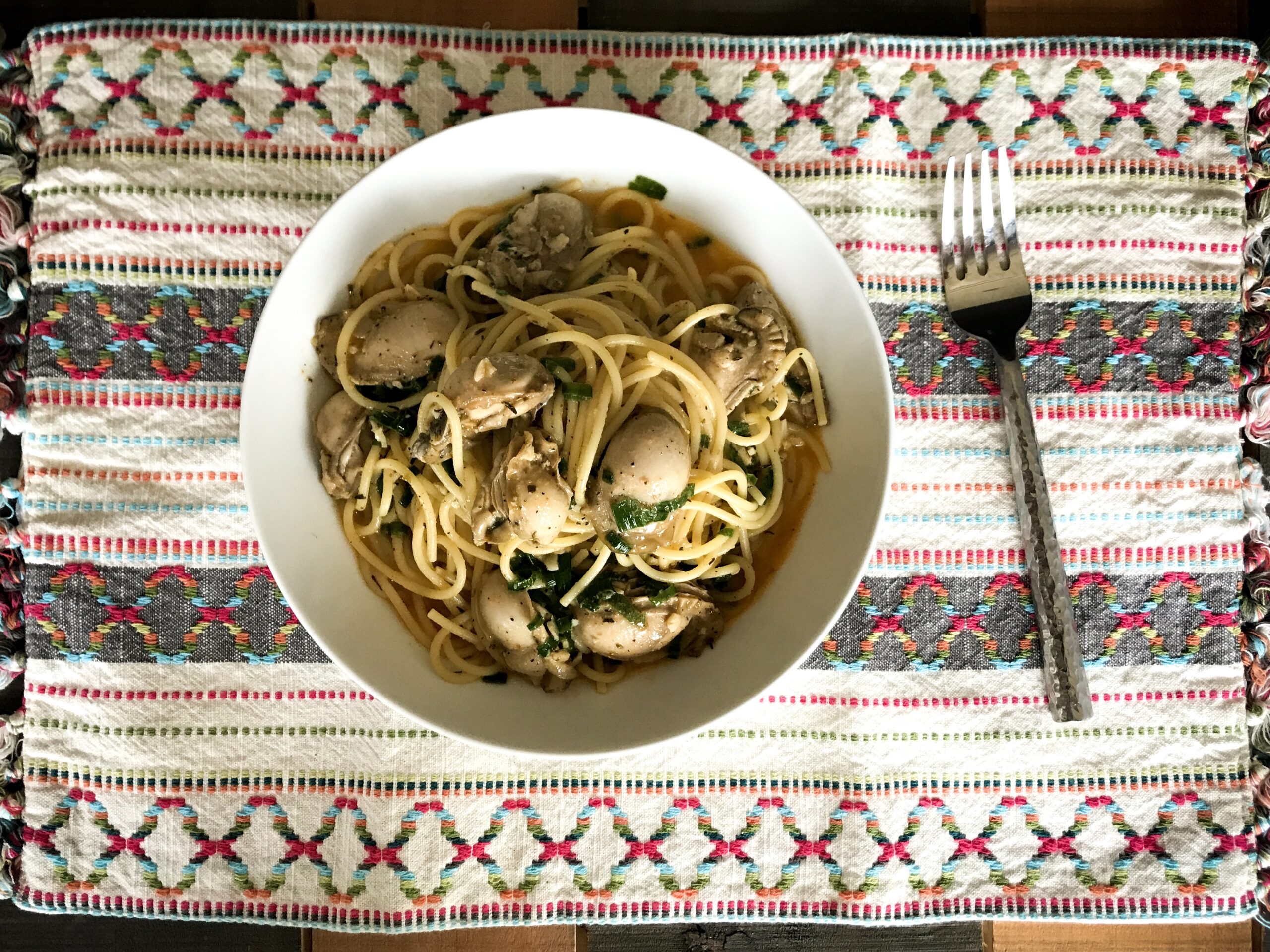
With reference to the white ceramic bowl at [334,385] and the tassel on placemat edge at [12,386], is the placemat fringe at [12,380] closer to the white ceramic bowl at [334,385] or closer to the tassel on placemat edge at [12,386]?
the tassel on placemat edge at [12,386]

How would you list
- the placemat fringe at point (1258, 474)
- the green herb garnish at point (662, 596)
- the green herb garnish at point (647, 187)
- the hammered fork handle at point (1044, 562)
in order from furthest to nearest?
the placemat fringe at point (1258, 474) < the hammered fork handle at point (1044, 562) < the green herb garnish at point (647, 187) < the green herb garnish at point (662, 596)

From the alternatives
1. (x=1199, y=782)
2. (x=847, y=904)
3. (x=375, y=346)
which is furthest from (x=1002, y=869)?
(x=375, y=346)

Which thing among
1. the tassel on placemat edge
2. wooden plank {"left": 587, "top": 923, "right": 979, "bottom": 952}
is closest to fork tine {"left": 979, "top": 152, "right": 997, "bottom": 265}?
wooden plank {"left": 587, "top": 923, "right": 979, "bottom": 952}

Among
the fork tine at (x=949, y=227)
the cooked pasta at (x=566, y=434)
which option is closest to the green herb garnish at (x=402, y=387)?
the cooked pasta at (x=566, y=434)

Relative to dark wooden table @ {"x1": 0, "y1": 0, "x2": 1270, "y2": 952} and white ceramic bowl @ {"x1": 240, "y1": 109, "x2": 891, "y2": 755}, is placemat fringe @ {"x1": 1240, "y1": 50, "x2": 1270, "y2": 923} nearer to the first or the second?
A: dark wooden table @ {"x1": 0, "y1": 0, "x2": 1270, "y2": 952}

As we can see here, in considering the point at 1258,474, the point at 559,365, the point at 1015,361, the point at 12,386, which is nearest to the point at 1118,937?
the point at 1258,474

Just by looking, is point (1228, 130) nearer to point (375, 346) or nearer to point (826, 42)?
point (826, 42)

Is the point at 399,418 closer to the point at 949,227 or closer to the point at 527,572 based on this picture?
the point at 527,572
